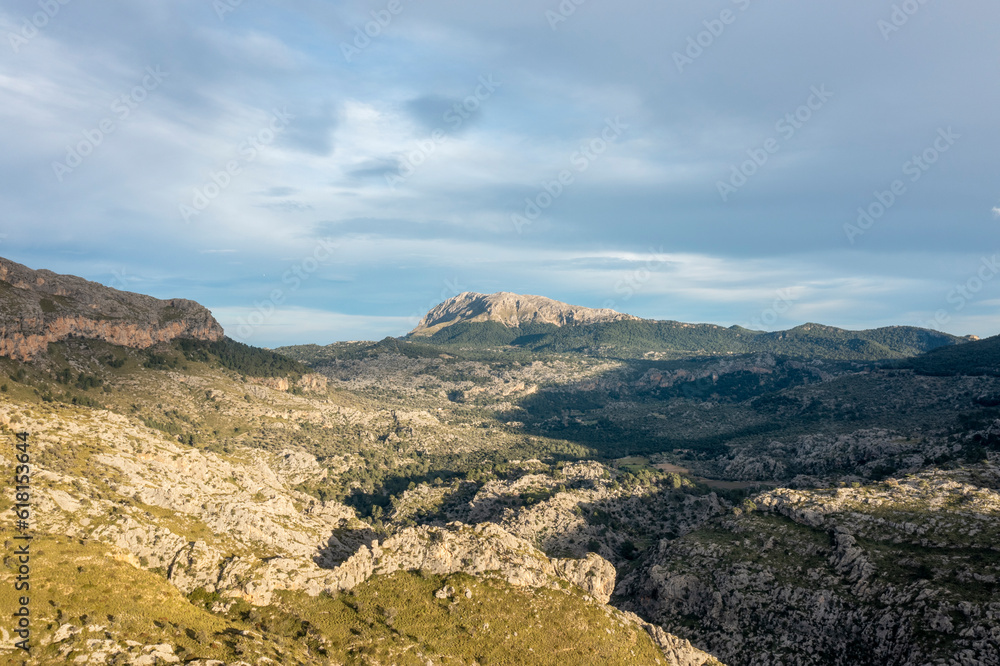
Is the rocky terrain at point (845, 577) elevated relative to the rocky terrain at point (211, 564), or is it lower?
lower

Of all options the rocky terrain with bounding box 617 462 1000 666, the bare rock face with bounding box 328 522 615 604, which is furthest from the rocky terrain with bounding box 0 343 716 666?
the rocky terrain with bounding box 617 462 1000 666

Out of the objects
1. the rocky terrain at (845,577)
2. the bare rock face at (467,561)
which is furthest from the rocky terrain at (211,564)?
the rocky terrain at (845,577)

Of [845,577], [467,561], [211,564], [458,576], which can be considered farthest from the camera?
[845,577]

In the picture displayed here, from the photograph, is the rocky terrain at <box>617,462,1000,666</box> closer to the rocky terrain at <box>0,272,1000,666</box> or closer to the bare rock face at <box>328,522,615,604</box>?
the rocky terrain at <box>0,272,1000,666</box>

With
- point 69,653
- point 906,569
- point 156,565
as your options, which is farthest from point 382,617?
point 906,569

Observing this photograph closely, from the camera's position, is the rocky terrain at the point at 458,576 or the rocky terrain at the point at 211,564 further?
the rocky terrain at the point at 458,576

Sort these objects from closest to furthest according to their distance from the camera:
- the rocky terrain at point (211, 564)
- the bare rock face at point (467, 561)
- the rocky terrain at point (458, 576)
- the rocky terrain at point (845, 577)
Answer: the rocky terrain at point (211, 564), the rocky terrain at point (458, 576), the bare rock face at point (467, 561), the rocky terrain at point (845, 577)

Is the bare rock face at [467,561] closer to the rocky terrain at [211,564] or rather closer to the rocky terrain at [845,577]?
the rocky terrain at [211,564]

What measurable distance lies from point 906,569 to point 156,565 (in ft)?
359

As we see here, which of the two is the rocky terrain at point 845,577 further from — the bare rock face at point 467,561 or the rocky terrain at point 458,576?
the bare rock face at point 467,561

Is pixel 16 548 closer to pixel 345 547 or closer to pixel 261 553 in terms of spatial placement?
pixel 261 553

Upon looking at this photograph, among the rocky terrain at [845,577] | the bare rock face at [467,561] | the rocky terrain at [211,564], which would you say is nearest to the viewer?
the rocky terrain at [211,564]

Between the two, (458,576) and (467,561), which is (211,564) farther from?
(467,561)

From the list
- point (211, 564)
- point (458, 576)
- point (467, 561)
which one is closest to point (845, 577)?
point (467, 561)
